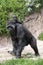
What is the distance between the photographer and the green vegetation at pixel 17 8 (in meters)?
14.0

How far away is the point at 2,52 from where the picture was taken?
8750 millimetres

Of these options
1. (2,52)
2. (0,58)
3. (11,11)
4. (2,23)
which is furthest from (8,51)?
(11,11)

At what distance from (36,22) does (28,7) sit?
2.61ft

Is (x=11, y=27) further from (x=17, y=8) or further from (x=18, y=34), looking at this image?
(x=17, y=8)

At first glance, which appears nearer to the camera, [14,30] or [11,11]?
[14,30]

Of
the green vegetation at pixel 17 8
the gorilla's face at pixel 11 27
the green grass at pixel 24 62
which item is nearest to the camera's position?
the green grass at pixel 24 62

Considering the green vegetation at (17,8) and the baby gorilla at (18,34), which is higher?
the baby gorilla at (18,34)

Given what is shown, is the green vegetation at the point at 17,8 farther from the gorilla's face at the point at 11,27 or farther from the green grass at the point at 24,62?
the green grass at the point at 24,62

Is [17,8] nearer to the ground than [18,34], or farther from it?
nearer to the ground

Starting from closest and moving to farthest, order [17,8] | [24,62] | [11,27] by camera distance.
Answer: [24,62], [11,27], [17,8]

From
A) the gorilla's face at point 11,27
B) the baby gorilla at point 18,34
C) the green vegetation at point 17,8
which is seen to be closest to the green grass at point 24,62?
the baby gorilla at point 18,34

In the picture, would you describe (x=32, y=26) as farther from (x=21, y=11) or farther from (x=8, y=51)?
(x=8, y=51)

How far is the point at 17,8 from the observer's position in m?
14.5

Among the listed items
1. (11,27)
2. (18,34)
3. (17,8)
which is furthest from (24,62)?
(17,8)
